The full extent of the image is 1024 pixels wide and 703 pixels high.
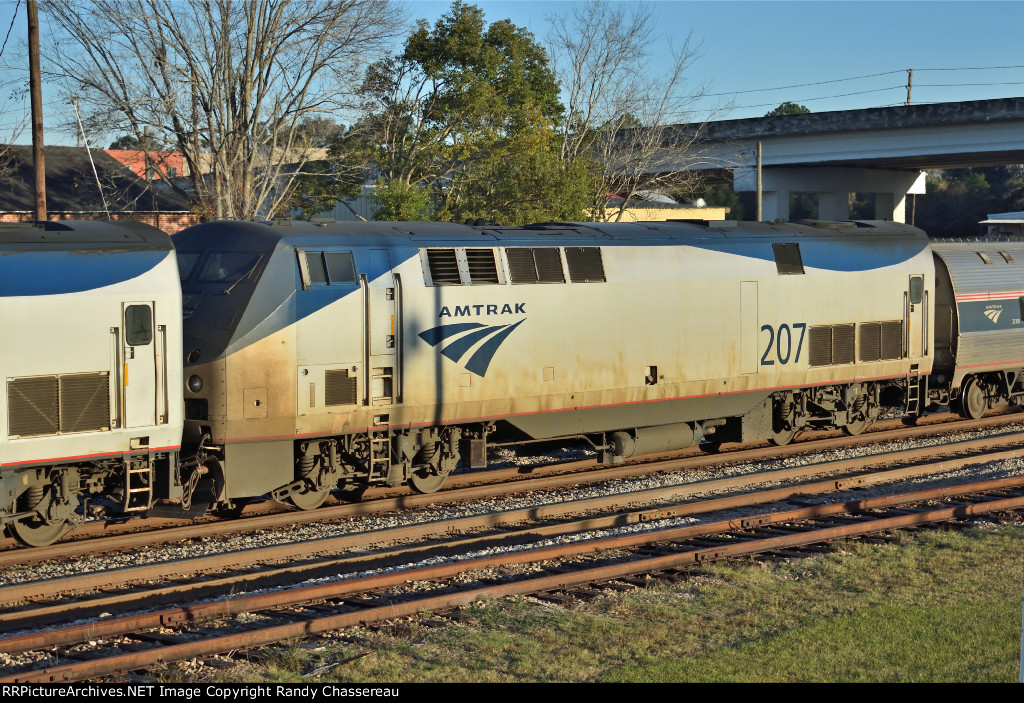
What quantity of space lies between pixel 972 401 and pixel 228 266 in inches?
660

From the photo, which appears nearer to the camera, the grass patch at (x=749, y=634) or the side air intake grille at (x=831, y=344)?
the grass patch at (x=749, y=634)

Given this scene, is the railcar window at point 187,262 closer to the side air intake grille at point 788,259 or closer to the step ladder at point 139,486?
the step ladder at point 139,486


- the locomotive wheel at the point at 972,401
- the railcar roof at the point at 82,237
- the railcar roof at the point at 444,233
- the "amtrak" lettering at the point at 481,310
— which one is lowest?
the locomotive wheel at the point at 972,401

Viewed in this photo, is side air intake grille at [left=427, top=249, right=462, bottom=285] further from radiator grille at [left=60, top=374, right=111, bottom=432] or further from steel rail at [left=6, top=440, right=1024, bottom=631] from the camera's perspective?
radiator grille at [left=60, top=374, right=111, bottom=432]

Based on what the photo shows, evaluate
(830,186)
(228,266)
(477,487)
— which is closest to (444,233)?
(228,266)

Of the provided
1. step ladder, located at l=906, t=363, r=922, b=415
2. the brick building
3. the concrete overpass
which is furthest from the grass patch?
the concrete overpass

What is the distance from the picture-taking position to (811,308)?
1964 centimetres

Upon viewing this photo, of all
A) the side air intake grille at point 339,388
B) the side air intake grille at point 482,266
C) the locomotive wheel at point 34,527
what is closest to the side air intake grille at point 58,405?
the locomotive wheel at point 34,527

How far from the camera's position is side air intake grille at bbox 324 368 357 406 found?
14406 millimetres

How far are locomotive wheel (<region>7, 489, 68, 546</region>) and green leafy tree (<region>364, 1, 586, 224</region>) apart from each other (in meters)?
22.9

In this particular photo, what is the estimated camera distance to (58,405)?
40.1ft

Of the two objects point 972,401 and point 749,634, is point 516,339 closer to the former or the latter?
point 749,634

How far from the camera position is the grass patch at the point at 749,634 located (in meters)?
8.91

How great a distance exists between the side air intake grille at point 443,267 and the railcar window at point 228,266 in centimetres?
242
